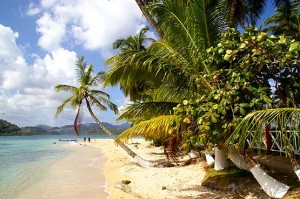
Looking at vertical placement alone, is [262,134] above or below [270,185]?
above

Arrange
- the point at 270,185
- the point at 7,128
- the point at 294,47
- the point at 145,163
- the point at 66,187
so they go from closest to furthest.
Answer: the point at 294,47
the point at 270,185
the point at 66,187
the point at 145,163
the point at 7,128

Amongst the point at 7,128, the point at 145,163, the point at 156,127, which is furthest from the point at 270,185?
the point at 7,128

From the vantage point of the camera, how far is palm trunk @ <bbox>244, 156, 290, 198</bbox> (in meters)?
6.70

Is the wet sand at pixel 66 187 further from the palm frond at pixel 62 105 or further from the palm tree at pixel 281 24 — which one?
the palm tree at pixel 281 24

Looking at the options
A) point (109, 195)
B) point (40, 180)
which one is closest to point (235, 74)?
point (109, 195)

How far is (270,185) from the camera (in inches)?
A: 274

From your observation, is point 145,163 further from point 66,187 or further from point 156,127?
point 156,127

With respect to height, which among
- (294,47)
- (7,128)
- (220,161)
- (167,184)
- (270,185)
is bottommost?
(167,184)

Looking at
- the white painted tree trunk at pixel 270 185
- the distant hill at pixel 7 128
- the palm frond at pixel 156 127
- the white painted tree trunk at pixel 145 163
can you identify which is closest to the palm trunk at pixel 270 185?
the white painted tree trunk at pixel 270 185

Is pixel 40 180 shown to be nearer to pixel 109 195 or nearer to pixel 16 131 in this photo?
pixel 109 195

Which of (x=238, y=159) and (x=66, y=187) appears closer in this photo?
(x=238, y=159)

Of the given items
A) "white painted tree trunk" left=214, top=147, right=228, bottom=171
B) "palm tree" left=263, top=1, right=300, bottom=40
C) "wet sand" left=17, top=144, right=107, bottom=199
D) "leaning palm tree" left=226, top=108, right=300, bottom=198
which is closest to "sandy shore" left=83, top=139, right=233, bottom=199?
"wet sand" left=17, top=144, right=107, bottom=199

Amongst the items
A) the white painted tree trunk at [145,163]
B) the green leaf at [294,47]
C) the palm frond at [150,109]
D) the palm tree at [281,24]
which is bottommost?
the white painted tree trunk at [145,163]

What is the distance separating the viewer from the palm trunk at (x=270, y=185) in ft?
22.0
